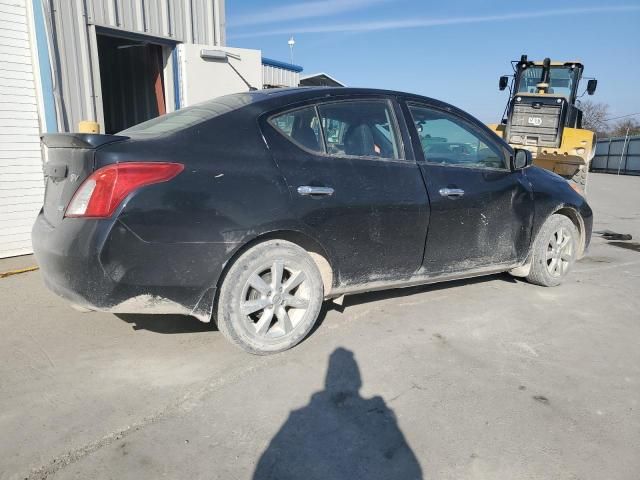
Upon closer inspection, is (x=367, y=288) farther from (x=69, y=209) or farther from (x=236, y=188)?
(x=69, y=209)

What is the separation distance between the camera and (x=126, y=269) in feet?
8.59

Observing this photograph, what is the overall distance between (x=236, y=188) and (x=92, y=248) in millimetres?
824

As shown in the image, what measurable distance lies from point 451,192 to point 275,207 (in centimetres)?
147

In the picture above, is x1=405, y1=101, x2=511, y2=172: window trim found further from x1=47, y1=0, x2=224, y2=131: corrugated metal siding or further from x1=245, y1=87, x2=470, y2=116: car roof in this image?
x1=47, y1=0, x2=224, y2=131: corrugated metal siding

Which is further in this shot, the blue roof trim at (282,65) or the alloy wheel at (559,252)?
the blue roof trim at (282,65)

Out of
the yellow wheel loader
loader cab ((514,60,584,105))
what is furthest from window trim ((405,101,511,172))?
loader cab ((514,60,584,105))

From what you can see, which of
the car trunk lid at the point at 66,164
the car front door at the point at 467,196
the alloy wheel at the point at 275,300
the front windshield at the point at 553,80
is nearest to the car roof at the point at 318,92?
the car front door at the point at 467,196

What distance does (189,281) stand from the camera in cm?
277

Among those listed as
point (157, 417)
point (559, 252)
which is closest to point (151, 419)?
point (157, 417)

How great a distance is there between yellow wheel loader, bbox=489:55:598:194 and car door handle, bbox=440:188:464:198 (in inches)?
311

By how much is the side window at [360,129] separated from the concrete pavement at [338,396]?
4.14 ft

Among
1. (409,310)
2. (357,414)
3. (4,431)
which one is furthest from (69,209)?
(409,310)

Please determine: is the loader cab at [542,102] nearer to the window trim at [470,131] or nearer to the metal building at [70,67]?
the metal building at [70,67]

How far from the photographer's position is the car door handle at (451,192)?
3657mm
